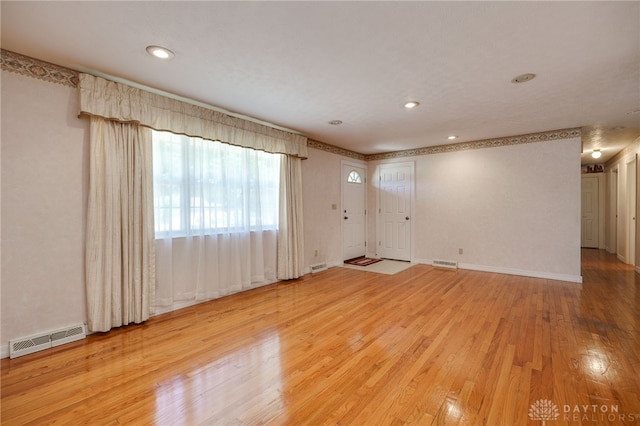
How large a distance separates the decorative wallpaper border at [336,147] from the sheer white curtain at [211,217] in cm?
91

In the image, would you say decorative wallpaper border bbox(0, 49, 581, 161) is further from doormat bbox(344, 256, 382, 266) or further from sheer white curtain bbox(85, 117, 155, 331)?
doormat bbox(344, 256, 382, 266)

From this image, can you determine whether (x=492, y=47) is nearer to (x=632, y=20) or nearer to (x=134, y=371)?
(x=632, y=20)

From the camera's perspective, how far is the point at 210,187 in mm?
3656

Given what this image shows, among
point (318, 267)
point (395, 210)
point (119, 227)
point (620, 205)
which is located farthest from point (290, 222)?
point (620, 205)

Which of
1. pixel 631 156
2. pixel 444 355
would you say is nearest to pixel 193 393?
pixel 444 355

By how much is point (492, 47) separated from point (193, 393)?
3392mm

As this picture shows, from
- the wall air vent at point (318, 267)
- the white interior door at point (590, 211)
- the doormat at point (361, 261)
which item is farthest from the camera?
the white interior door at point (590, 211)

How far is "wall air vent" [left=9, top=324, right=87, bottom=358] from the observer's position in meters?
2.31

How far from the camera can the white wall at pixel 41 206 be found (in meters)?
2.30

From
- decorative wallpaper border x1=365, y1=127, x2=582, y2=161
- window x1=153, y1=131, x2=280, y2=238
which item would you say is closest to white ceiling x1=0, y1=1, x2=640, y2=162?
window x1=153, y1=131, x2=280, y2=238

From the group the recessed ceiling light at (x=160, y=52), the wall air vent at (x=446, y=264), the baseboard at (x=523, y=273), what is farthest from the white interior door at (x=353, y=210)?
the recessed ceiling light at (x=160, y=52)

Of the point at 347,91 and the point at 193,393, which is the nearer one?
the point at 193,393

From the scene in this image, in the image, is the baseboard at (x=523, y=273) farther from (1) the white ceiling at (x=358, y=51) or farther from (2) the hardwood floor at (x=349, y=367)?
(1) the white ceiling at (x=358, y=51)

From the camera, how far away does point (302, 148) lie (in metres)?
4.82
